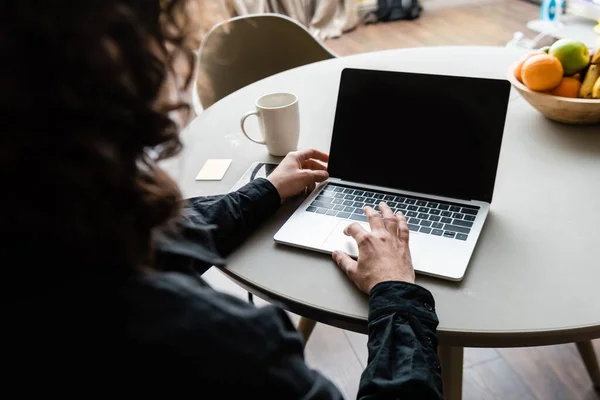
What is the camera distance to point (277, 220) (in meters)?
0.96

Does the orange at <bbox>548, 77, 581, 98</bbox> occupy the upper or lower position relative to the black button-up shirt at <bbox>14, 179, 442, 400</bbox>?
lower

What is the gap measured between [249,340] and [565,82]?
91 cm

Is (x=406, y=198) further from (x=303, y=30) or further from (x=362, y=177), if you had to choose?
(x=303, y=30)

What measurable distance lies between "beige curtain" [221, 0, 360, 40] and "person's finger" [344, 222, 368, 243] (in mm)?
3633

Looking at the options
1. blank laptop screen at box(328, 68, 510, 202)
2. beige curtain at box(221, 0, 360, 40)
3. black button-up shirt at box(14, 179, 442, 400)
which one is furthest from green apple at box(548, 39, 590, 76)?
beige curtain at box(221, 0, 360, 40)

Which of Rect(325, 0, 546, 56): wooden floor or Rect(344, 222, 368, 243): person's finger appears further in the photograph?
Rect(325, 0, 546, 56): wooden floor

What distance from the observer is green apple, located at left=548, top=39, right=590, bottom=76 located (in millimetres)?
1088

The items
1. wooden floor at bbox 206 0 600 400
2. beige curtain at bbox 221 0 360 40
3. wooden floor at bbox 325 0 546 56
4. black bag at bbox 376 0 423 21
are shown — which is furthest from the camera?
black bag at bbox 376 0 423 21

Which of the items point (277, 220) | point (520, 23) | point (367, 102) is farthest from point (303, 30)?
point (520, 23)

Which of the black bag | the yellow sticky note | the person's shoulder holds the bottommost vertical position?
the black bag

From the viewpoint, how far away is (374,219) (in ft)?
2.86

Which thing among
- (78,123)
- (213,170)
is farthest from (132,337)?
(213,170)

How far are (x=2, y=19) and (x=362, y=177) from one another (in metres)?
0.71

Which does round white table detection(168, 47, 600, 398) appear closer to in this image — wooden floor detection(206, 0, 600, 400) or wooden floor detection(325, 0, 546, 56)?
wooden floor detection(206, 0, 600, 400)
